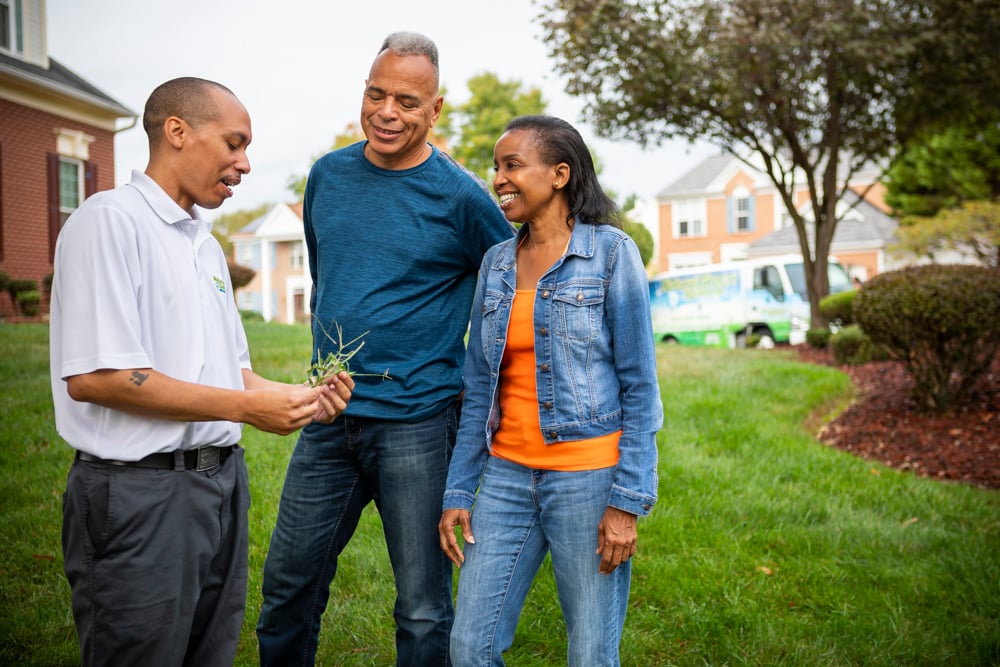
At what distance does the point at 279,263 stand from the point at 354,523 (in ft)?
156

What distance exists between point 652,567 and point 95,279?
3595 millimetres

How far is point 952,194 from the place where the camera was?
98.8ft

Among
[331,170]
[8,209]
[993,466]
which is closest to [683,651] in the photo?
[331,170]

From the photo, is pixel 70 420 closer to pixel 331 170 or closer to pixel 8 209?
pixel 331 170

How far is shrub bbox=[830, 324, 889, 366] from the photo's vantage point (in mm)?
12269

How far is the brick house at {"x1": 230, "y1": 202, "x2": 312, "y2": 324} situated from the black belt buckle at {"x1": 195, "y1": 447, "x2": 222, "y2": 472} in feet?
150

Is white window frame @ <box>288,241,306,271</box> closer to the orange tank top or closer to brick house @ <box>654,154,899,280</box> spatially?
brick house @ <box>654,154,899,280</box>

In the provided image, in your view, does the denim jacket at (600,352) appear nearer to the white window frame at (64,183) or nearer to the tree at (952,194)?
the white window frame at (64,183)

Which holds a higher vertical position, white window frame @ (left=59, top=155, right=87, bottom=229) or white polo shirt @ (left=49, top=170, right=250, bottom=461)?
white window frame @ (left=59, top=155, right=87, bottom=229)

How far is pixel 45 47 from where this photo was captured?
674 inches

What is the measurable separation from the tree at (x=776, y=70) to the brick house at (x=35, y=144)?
33.2 feet

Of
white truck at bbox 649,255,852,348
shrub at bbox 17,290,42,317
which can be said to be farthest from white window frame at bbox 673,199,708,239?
shrub at bbox 17,290,42,317

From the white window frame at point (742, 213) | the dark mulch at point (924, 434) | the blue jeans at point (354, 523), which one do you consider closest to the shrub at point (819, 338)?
the dark mulch at point (924, 434)

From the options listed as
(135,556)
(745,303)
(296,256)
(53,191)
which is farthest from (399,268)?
(296,256)
